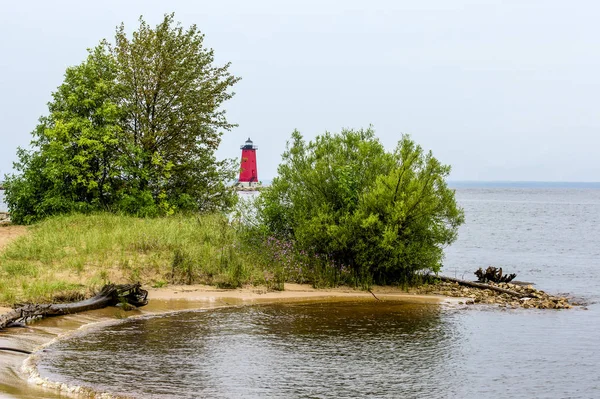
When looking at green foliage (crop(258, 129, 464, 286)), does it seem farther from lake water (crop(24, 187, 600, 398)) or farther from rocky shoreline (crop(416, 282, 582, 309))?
lake water (crop(24, 187, 600, 398))

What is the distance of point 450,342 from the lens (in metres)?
14.0

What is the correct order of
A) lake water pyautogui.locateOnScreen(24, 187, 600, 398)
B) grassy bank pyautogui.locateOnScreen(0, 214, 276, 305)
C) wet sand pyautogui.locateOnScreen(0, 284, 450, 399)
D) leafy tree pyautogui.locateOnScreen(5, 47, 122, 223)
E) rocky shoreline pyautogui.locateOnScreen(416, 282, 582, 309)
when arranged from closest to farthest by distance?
wet sand pyautogui.locateOnScreen(0, 284, 450, 399)
lake water pyautogui.locateOnScreen(24, 187, 600, 398)
grassy bank pyautogui.locateOnScreen(0, 214, 276, 305)
rocky shoreline pyautogui.locateOnScreen(416, 282, 582, 309)
leafy tree pyautogui.locateOnScreen(5, 47, 122, 223)

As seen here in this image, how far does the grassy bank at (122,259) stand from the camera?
16406mm

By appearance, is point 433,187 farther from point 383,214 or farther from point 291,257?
point 291,257

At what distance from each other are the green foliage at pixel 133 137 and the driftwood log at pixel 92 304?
11.8 m

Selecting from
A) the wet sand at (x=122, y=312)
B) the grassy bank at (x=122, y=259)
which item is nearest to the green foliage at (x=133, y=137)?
the grassy bank at (x=122, y=259)

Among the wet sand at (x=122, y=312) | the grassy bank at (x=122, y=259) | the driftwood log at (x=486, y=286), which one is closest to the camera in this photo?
the wet sand at (x=122, y=312)

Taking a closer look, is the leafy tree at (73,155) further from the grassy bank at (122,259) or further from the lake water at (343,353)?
the lake water at (343,353)

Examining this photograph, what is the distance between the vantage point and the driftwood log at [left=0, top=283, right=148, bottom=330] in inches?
537

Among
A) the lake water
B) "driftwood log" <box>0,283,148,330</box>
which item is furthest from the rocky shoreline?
"driftwood log" <box>0,283,148,330</box>

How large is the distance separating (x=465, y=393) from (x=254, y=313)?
22.2ft

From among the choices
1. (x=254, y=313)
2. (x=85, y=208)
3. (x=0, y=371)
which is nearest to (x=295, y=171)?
(x=254, y=313)

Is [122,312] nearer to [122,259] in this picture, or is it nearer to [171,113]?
[122,259]

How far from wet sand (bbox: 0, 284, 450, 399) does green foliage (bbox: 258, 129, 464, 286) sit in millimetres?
1109
